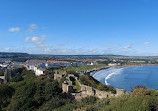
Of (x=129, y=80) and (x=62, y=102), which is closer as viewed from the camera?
(x=62, y=102)

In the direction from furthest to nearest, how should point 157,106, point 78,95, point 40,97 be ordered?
1. point 78,95
2. point 40,97
3. point 157,106

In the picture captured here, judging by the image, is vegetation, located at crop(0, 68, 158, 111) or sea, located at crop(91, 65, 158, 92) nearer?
vegetation, located at crop(0, 68, 158, 111)

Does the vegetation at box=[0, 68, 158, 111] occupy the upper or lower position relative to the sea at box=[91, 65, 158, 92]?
upper

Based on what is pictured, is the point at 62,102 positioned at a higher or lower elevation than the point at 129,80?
higher

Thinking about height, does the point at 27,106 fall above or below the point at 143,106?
below

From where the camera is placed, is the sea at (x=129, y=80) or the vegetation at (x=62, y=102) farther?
the sea at (x=129, y=80)

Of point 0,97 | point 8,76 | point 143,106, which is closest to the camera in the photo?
point 143,106

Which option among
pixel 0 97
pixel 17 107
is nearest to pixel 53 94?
pixel 17 107

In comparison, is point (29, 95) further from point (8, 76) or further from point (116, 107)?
point (8, 76)

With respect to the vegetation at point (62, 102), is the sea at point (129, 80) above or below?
below

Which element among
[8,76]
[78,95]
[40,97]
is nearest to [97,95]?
[78,95]

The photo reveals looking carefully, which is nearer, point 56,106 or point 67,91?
point 56,106
